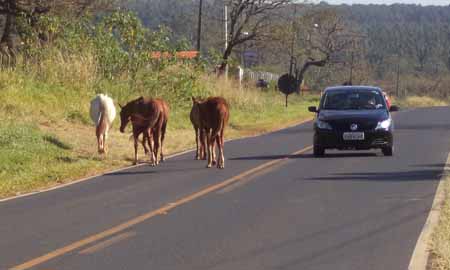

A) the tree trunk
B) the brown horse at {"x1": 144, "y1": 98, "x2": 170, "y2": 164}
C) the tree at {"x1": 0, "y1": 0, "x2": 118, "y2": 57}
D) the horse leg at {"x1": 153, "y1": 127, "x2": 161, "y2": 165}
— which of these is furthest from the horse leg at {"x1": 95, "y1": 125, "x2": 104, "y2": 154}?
the tree trunk

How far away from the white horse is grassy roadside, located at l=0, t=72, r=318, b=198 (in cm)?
32

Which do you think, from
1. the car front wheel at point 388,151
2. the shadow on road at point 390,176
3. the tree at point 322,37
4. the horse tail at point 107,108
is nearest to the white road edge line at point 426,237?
the shadow on road at point 390,176

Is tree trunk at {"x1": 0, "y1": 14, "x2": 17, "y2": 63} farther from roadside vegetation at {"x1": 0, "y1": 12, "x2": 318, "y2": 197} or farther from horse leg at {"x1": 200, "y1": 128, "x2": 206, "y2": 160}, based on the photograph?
horse leg at {"x1": 200, "y1": 128, "x2": 206, "y2": 160}

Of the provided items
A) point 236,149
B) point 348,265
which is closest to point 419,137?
point 236,149

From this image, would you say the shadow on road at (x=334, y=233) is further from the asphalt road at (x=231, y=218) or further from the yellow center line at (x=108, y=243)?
the yellow center line at (x=108, y=243)

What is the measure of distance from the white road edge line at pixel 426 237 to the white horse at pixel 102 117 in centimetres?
952

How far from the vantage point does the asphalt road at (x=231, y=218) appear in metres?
10.5

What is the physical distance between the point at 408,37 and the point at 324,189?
147 metres

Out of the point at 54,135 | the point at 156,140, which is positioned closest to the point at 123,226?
the point at 156,140

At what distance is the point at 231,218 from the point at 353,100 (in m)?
12.1

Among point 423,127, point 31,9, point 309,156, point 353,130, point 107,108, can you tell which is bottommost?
point 423,127

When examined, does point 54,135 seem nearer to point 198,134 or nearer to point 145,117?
point 145,117

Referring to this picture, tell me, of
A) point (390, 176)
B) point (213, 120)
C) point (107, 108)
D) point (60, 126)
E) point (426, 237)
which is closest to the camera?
point (426, 237)

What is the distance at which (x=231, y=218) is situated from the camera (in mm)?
13445
